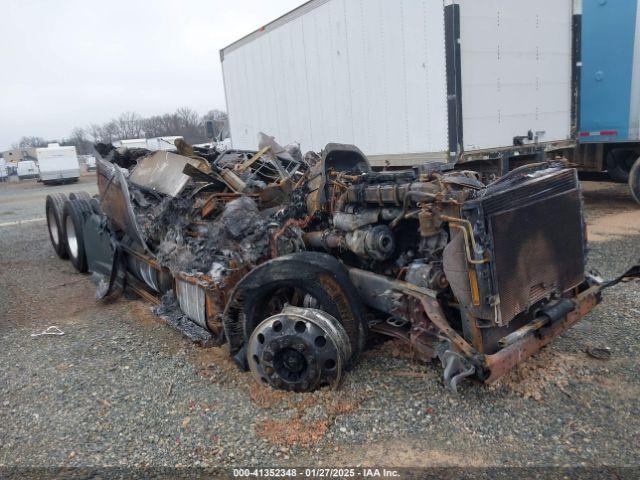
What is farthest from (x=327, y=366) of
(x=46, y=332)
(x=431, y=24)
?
(x=431, y=24)

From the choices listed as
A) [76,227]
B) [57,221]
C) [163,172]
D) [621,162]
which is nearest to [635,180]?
[621,162]

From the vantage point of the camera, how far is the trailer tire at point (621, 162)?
31.4 ft

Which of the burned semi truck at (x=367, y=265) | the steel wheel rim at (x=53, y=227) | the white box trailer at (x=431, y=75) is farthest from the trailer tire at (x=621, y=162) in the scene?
the steel wheel rim at (x=53, y=227)

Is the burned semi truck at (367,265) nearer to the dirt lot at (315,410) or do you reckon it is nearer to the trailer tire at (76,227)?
the dirt lot at (315,410)

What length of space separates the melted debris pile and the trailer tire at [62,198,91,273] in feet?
3.88

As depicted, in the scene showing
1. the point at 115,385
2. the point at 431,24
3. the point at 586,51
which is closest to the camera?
the point at 115,385

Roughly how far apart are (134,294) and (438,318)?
4.10m

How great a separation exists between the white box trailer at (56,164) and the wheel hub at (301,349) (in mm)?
32915

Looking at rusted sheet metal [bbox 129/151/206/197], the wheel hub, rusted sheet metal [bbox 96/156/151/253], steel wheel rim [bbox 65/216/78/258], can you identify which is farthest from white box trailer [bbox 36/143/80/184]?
the wheel hub

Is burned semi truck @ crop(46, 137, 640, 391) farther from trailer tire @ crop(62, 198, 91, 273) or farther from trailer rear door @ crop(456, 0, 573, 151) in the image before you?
trailer rear door @ crop(456, 0, 573, 151)

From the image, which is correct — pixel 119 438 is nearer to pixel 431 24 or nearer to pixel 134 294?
pixel 134 294

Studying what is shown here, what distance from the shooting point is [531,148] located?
7695 mm

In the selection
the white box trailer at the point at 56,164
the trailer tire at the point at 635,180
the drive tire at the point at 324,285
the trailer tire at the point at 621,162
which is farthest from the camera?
the white box trailer at the point at 56,164

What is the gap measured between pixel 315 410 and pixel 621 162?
9.22 m
